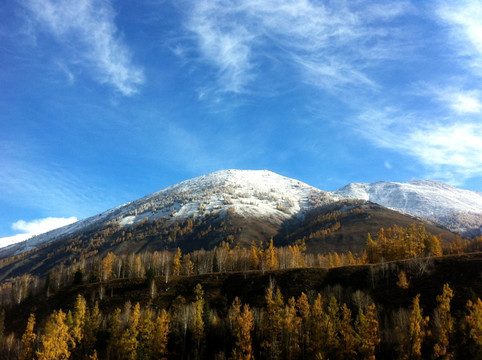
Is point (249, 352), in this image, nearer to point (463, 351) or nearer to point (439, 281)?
point (463, 351)

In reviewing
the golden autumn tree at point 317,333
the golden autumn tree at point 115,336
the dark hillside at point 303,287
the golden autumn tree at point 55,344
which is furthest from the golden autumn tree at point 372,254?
the golden autumn tree at point 55,344

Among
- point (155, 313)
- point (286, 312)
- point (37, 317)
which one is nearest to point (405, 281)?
point (286, 312)

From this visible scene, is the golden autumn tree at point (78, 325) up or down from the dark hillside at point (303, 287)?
down

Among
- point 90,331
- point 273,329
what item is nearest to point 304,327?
point 273,329

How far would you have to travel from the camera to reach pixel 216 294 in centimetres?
11631

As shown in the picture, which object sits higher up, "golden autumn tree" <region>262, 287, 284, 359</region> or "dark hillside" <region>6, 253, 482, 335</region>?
"dark hillside" <region>6, 253, 482, 335</region>

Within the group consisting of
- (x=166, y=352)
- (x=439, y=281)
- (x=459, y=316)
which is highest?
(x=439, y=281)

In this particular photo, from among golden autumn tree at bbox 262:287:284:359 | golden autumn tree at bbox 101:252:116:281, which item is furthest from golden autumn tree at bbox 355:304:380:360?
golden autumn tree at bbox 101:252:116:281

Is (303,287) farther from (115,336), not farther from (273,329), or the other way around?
(115,336)

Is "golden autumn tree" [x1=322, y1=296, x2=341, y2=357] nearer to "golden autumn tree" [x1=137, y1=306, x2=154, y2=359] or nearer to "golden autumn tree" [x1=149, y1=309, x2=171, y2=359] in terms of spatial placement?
"golden autumn tree" [x1=149, y1=309, x2=171, y2=359]

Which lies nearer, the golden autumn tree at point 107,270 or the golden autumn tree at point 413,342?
the golden autumn tree at point 413,342

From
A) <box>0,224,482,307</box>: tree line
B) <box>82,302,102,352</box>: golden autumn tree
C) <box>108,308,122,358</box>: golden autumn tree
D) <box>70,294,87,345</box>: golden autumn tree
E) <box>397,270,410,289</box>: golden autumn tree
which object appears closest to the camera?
Result: <box>108,308,122,358</box>: golden autumn tree

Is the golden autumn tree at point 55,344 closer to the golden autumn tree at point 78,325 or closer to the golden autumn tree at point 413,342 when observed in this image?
the golden autumn tree at point 78,325

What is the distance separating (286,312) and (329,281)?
3852cm
